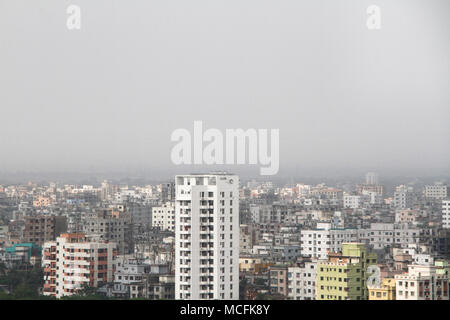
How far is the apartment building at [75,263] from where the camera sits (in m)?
6.28

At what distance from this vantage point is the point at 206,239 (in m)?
5.27

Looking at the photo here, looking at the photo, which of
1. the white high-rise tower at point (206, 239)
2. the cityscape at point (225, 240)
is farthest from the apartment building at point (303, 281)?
the white high-rise tower at point (206, 239)

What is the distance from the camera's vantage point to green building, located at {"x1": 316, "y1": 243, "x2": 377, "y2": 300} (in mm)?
5328

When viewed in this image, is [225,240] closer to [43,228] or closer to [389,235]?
[389,235]

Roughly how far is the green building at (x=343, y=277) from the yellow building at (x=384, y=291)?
0.15 m

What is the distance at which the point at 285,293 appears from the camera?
17.9 ft

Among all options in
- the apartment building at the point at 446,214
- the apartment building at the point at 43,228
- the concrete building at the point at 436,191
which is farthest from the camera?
the concrete building at the point at 436,191

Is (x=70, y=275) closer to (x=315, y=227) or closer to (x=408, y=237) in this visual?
(x=315, y=227)

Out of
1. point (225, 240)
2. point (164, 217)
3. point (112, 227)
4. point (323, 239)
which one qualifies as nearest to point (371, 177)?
point (323, 239)

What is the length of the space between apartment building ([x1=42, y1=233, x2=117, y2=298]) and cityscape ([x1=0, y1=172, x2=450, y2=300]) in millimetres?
11

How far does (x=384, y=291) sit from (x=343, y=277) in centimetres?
58

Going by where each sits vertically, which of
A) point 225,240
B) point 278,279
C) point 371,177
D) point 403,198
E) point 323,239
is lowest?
point 278,279

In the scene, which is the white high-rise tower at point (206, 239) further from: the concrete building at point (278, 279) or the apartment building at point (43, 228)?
the apartment building at point (43, 228)
